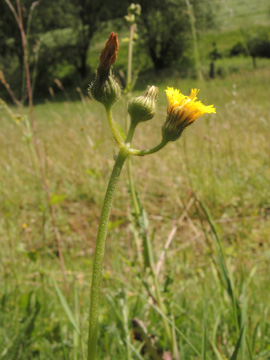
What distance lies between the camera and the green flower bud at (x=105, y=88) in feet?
2.26

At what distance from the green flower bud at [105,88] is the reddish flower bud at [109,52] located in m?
0.01

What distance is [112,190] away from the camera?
24.1 inches

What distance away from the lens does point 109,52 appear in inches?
25.9

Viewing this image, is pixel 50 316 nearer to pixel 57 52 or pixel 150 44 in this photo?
pixel 150 44

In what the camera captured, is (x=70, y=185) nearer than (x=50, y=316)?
No

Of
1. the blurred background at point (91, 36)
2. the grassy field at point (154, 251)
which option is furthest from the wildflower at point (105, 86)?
the blurred background at point (91, 36)

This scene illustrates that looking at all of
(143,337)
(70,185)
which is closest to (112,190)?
(143,337)

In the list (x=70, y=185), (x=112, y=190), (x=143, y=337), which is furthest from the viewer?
(x=70, y=185)

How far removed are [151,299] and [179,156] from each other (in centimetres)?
205

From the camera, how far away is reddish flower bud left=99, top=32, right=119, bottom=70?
25.5 inches

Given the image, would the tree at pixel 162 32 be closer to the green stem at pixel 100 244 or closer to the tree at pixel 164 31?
the tree at pixel 164 31

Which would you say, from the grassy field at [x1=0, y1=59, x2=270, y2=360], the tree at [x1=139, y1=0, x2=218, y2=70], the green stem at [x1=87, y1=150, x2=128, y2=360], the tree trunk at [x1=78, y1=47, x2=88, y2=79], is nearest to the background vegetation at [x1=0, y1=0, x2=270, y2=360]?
the grassy field at [x1=0, y1=59, x2=270, y2=360]

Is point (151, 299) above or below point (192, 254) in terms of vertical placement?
above

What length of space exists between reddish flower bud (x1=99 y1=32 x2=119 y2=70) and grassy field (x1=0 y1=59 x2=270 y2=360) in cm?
53
